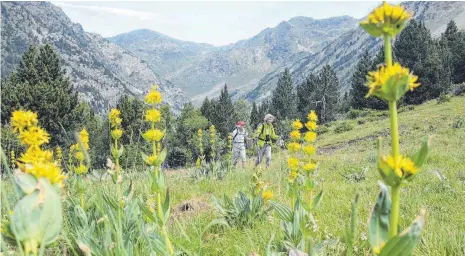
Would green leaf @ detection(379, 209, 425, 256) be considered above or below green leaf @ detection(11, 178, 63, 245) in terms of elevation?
below

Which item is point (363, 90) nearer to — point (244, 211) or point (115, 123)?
point (244, 211)

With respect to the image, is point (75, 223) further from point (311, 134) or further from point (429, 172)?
point (429, 172)

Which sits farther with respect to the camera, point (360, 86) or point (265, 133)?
point (360, 86)

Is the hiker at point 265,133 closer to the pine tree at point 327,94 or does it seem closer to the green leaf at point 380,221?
the green leaf at point 380,221

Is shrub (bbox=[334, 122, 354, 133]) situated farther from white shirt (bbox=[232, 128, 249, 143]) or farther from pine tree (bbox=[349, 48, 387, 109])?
white shirt (bbox=[232, 128, 249, 143])

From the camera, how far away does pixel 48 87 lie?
3234 centimetres

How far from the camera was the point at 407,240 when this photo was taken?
38.6 inches

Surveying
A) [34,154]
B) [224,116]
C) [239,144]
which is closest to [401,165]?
[34,154]

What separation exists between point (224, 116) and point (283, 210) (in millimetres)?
62998

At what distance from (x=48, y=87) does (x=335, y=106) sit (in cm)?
4097

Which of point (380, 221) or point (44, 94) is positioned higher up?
point (44, 94)

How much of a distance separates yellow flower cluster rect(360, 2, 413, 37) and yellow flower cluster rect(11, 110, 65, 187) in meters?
1.07

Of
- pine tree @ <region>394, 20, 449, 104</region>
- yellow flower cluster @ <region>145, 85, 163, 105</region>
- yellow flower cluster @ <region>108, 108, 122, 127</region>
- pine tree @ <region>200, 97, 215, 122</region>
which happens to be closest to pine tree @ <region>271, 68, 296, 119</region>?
pine tree @ <region>200, 97, 215, 122</region>

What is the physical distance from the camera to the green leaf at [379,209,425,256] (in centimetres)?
97
